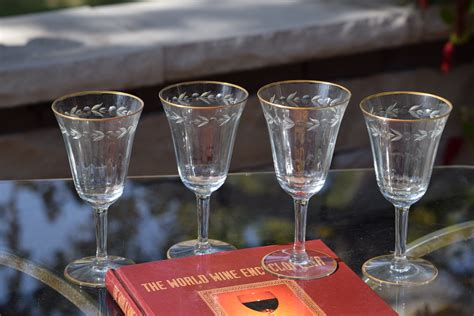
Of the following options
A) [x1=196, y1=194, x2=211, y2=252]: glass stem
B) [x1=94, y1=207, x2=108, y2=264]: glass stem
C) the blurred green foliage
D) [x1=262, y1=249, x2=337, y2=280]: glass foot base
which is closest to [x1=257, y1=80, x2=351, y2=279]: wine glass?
[x1=262, y1=249, x2=337, y2=280]: glass foot base

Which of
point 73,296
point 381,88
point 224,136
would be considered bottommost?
point 381,88

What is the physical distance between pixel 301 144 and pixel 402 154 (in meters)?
0.13

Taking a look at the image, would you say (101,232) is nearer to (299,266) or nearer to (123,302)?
(123,302)

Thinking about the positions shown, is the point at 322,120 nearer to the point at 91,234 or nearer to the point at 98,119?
the point at 98,119

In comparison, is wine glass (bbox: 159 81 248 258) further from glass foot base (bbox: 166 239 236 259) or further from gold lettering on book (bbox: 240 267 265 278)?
gold lettering on book (bbox: 240 267 265 278)

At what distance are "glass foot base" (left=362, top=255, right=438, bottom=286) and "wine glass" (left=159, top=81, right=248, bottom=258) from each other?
0.67 feet

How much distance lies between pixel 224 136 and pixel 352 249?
263 millimetres

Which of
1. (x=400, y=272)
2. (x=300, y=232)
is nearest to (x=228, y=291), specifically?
(x=300, y=232)

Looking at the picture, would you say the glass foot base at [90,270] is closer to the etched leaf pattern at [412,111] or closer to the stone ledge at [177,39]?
the etched leaf pattern at [412,111]

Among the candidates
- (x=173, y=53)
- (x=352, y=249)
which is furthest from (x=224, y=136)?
(x=173, y=53)

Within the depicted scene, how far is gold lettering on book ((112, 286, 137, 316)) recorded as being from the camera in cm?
130

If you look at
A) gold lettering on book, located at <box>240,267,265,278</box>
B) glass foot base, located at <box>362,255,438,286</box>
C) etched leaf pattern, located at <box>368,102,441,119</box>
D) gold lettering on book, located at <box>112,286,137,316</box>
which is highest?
etched leaf pattern, located at <box>368,102,441,119</box>

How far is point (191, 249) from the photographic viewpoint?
1511 mm

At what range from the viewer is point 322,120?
1348 millimetres
